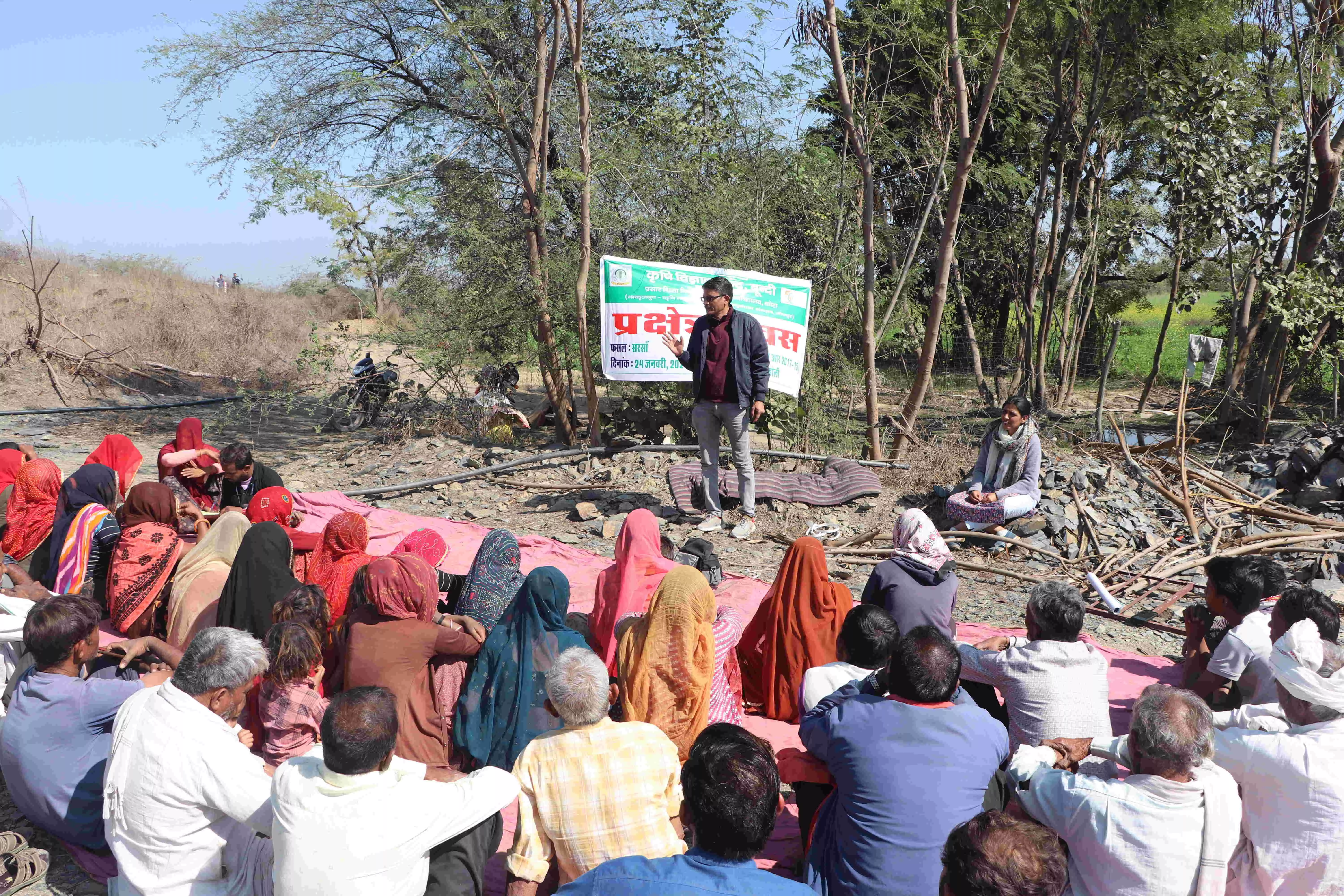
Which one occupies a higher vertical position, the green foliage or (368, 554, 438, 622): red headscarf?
the green foliage

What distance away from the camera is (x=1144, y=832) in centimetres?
225

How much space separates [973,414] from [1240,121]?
15.7ft

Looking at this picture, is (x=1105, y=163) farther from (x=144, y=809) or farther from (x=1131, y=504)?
(x=144, y=809)

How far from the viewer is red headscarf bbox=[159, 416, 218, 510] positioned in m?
6.41

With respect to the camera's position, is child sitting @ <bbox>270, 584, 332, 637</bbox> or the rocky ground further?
the rocky ground

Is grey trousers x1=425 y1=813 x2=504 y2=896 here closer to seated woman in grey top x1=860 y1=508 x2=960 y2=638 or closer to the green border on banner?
seated woman in grey top x1=860 y1=508 x2=960 y2=638

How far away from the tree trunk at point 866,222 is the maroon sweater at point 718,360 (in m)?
2.44

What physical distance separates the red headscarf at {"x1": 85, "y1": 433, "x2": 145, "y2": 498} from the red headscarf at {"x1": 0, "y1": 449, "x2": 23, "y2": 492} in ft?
1.89

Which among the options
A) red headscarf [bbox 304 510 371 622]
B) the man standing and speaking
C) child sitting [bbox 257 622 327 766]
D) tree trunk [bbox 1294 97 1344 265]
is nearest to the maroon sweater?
the man standing and speaking

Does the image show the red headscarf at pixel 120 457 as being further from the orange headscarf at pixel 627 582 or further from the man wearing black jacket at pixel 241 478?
the orange headscarf at pixel 627 582

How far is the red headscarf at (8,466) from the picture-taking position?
5617mm

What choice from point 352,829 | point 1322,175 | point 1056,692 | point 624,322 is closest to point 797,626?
Answer: point 1056,692

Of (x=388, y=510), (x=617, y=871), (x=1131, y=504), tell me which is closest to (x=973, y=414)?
(x=1131, y=504)

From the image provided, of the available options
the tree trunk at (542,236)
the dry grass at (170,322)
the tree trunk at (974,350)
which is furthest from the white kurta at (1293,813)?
the dry grass at (170,322)
